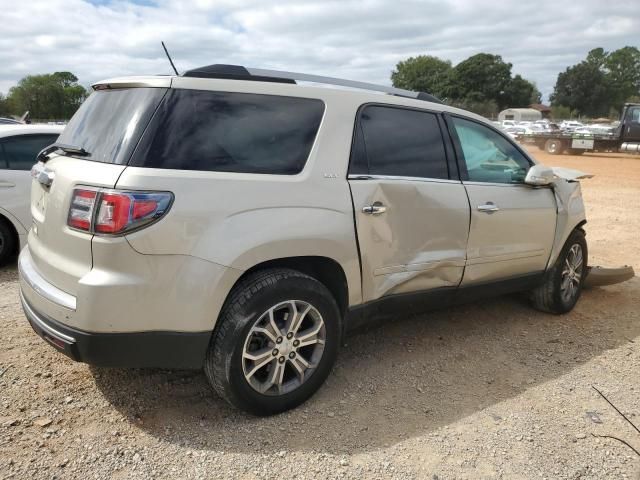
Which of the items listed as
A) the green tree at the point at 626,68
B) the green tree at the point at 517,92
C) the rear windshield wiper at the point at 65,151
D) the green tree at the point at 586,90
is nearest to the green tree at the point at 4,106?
the rear windshield wiper at the point at 65,151

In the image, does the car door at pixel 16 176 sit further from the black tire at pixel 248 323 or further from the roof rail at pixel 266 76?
the black tire at pixel 248 323

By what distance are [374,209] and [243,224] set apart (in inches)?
33.8

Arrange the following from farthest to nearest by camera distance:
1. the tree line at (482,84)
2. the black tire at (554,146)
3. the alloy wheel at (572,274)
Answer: the tree line at (482,84) → the black tire at (554,146) → the alloy wheel at (572,274)

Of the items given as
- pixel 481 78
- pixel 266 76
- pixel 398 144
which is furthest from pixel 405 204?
pixel 481 78

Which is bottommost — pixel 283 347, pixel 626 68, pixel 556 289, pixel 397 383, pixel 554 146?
pixel 397 383

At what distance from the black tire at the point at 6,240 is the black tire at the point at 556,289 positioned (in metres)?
5.10

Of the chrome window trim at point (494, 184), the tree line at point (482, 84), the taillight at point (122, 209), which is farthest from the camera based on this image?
the tree line at point (482, 84)

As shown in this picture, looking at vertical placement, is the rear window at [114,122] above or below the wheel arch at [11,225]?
above

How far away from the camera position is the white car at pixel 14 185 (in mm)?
5555

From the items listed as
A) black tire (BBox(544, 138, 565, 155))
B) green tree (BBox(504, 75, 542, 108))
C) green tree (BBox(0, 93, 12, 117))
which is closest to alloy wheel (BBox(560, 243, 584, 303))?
black tire (BBox(544, 138, 565, 155))

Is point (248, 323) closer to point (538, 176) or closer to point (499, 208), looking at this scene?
point (499, 208)

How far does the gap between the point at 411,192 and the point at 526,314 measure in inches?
83.3

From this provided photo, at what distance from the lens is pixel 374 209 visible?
10.4 feet

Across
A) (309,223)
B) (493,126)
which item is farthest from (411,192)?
(493,126)
